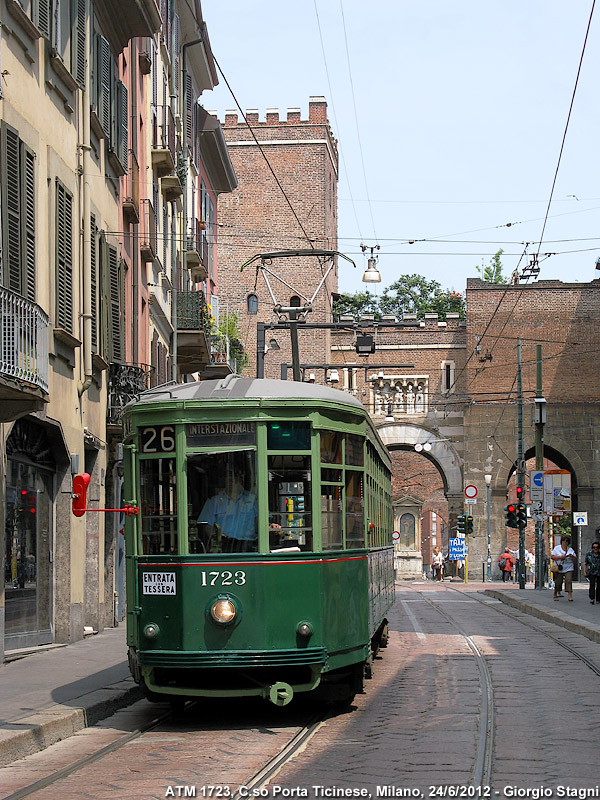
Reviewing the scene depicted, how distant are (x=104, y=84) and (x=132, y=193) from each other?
3.51 metres

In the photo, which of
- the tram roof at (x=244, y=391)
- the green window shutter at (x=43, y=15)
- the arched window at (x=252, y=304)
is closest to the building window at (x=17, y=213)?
the green window shutter at (x=43, y=15)

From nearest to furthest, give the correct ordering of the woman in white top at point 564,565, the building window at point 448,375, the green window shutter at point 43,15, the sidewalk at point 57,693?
the sidewalk at point 57,693 → the green window shutter at point 43,15 → the woman in white top at point 564,565 → the building window at point 448,375

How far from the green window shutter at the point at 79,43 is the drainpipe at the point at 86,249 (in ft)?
0.49

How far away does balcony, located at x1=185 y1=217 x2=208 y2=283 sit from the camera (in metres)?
32.3

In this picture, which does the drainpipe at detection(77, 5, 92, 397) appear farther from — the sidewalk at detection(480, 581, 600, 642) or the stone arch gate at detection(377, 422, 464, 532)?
the stone arch gate at detection(377, 422, 464, 532)

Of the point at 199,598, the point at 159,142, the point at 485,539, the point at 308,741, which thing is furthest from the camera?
the point at 485,539

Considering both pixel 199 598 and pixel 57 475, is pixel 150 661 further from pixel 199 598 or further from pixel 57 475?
pixel 57 475

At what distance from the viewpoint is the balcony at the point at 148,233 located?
24.2 metres

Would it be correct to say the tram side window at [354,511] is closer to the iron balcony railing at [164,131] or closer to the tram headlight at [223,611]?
the tram headlight at [223,611]

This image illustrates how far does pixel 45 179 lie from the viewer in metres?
15.5

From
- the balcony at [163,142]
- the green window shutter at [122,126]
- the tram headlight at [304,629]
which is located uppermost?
the balcony at [163,142]

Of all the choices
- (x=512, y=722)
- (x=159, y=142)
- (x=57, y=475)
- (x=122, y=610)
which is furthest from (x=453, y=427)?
(x=512, y=722)

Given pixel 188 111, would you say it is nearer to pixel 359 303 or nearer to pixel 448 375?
pixel 448 375

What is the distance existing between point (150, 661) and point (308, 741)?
151 centimetres
